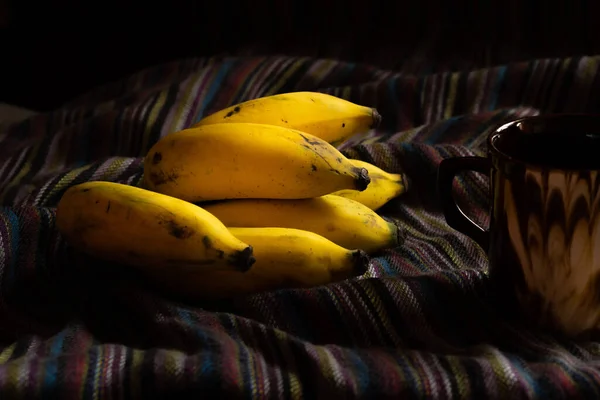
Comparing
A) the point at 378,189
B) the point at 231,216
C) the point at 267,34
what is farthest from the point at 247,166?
the point at 267,34

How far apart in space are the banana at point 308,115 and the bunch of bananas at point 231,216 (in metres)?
0.06

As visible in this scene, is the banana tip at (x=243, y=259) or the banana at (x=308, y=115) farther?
the banana at (x=308, y=115)

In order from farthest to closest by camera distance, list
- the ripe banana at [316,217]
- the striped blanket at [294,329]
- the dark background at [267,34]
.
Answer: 1. the dark background at [267,34]
2. the ripe banana at [316,217]
3. the striped blanket at [294,329]

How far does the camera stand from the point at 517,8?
3.33ft

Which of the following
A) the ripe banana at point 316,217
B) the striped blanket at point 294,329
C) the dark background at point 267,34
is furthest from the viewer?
the dark background at point 267,34

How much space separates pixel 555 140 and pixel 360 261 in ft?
0.47

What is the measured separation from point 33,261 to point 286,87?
1.53ft

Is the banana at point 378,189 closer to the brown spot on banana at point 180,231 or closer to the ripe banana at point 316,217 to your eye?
the ripe banana at point 316,217

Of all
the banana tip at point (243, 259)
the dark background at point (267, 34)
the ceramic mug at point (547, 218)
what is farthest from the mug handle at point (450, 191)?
the dark background at point (267, 34)

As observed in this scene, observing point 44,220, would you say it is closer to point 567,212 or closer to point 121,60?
point 567,212

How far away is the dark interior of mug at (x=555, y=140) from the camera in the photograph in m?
0.47

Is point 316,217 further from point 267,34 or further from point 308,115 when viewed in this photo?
point 267,34

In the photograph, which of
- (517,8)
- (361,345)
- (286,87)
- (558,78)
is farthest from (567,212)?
(517,8)

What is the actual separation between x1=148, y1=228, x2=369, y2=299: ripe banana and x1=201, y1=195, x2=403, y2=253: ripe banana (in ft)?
0.09
